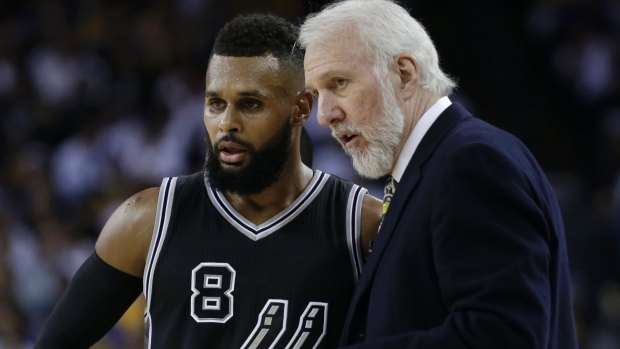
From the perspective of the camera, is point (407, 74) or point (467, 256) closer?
point (467, 256)

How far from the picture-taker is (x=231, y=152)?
2895 mm

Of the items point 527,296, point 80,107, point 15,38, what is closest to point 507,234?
point 527,296

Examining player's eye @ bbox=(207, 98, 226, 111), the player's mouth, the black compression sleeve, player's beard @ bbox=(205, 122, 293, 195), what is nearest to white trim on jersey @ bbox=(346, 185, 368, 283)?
player's beard @ bbox=(205, 122, 293, 195)

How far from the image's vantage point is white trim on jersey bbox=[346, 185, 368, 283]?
292cm

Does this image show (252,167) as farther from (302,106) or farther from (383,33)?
(383,33)

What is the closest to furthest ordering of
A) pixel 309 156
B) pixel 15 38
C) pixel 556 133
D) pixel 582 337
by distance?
pixel 309 156 < pixel 582 337 < pixel 556 133 < pixel 15 38

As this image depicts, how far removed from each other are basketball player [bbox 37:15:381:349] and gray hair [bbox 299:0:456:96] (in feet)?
0.96

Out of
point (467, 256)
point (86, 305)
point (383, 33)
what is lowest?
point (86, 305)

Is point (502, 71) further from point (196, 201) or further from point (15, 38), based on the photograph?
point (196, 201)

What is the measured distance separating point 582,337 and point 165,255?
402 centimetres

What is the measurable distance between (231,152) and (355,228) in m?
0.41

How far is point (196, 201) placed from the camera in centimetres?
301

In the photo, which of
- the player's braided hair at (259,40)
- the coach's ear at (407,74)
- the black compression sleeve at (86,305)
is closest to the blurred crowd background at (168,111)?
the black compression sleeve at (86,305)

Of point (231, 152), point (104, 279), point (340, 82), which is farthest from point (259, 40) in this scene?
point (104, 279)
